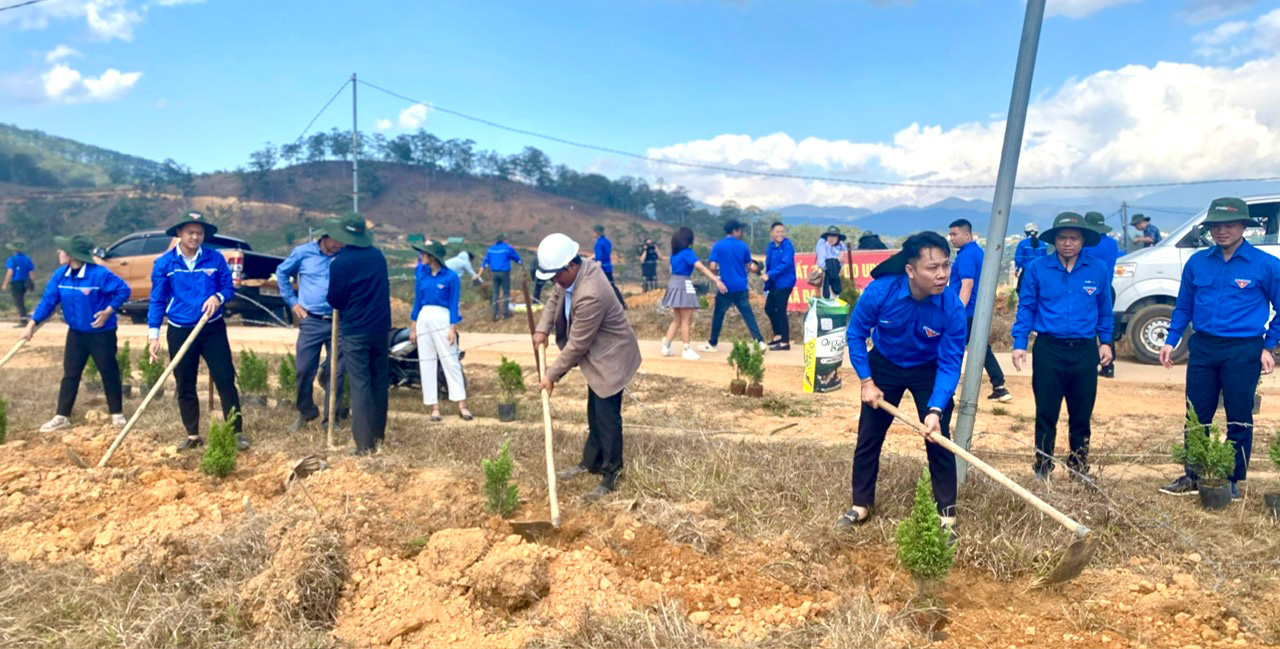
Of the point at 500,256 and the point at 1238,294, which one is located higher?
the point at 1238,294

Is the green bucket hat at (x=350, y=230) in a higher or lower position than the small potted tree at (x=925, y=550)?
higher

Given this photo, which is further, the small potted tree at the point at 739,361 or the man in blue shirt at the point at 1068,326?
the small potted tree at the point at 739,361

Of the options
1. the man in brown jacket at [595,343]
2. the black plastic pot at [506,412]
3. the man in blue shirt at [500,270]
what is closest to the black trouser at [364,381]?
the black plastic pot at [506,412]

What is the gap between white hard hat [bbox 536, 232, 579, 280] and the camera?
4.51 meters

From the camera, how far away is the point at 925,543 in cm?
322

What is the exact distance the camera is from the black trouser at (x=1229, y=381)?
439cm

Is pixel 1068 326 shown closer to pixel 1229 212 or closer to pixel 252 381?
pixel 1229 212

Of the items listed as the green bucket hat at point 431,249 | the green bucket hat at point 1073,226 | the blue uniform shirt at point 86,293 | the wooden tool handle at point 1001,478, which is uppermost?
the green bucket hat at point 1073,226

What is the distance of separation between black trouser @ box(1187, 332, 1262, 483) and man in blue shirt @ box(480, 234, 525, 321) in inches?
385

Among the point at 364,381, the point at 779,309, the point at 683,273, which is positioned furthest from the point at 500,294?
the point at 364,381

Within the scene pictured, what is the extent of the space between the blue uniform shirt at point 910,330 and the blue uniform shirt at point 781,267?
18.9ft

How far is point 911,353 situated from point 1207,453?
73.1 inches

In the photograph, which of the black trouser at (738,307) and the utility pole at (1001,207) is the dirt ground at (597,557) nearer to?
the utility pole at (1001,207)

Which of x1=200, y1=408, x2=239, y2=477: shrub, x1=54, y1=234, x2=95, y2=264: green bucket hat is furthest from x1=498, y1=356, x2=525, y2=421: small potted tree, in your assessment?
x1=54, y1=234, x2=95, y2=264: green bucket hat
